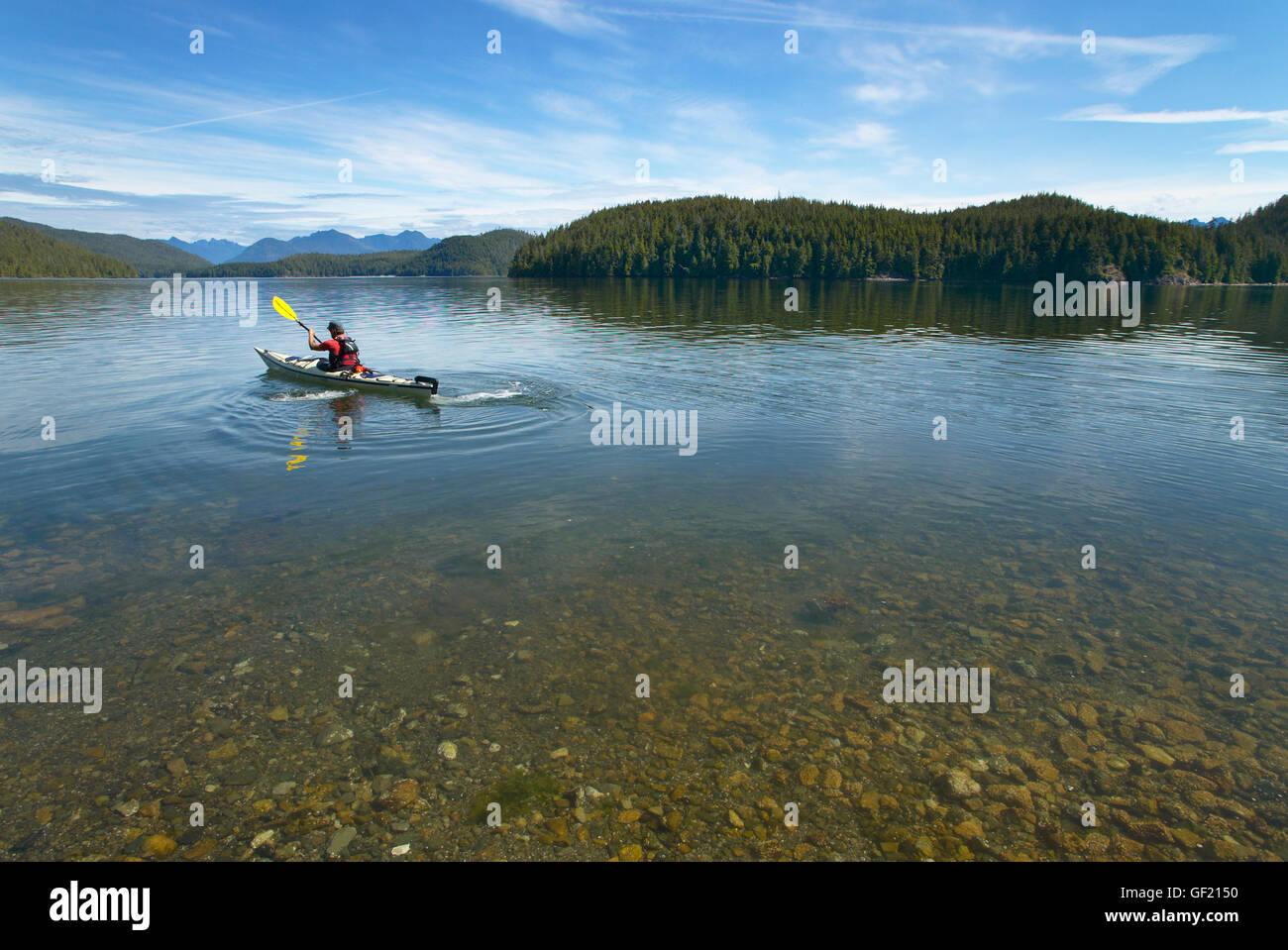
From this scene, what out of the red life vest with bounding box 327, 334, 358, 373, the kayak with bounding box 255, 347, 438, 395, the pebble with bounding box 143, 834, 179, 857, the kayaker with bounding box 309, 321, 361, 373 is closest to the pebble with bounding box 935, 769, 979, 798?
the pebble with bounding box 143, 834, 179, 857

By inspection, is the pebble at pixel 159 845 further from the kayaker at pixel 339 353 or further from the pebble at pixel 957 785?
Result: the kayaker at pixel 339 353

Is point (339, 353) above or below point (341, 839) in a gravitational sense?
above

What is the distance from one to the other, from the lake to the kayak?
12.6 feet

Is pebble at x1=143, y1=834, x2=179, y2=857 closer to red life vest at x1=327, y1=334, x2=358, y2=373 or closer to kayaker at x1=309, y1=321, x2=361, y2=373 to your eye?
kayaker at x1=309, y1=321, x2=361, y2=373

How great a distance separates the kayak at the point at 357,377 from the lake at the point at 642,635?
3847 millimetres

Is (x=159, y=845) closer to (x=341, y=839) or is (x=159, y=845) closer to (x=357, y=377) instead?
(x=341, y=839)

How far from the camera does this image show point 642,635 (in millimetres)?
11070

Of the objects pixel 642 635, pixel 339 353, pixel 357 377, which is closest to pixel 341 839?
pixel 642 635

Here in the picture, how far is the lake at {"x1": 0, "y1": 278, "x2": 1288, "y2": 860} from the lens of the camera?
24.8 feet

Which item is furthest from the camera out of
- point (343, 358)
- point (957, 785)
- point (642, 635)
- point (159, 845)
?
point (343, 358)

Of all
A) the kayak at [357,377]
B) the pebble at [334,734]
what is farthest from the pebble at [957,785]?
the kayak at [357,377]

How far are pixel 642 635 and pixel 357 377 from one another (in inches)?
949

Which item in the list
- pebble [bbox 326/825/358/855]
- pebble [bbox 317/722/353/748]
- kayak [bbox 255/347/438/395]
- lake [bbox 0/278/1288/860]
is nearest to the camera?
pebble [bbox 326/825/358/855]
